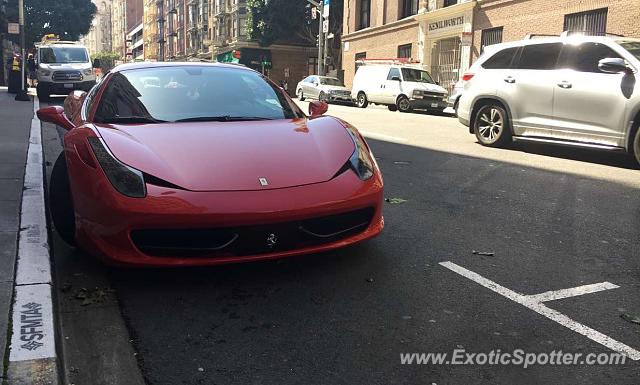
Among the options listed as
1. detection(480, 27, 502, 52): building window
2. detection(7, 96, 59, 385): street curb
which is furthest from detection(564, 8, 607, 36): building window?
detection(7, 96, 59, 385): street curb

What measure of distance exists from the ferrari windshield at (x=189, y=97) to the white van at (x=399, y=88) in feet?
58.9

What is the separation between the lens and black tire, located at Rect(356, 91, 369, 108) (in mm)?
25441

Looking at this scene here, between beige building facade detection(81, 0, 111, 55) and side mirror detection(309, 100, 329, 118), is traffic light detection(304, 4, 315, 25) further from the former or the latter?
beige building facade detection(81, 0, 111, 55)

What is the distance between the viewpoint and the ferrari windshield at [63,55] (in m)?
21.1

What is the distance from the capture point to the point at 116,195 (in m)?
3.18

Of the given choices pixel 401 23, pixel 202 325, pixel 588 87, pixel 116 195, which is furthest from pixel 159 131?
pixel 401 23

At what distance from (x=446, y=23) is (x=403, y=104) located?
27.0 feet

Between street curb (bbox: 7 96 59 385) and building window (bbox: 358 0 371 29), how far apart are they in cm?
3658

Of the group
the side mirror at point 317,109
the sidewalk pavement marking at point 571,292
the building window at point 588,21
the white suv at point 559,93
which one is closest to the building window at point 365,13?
the building window at point 588,21

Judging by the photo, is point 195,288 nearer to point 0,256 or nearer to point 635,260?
point 0,256

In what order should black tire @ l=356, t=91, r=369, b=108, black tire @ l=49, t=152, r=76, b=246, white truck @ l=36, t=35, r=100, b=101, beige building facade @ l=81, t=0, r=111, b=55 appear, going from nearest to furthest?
black tire @ l=49, t=152, r=76, b=246 < white truck @ l=36, t=35, r=100, b=101 < black tire @ l=356, t=91, r=369, b=108 < beige building facade @ l=81, t=0, r=111, b=55

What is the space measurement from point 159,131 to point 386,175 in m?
3.69

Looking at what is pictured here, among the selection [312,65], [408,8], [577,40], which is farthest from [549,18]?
[312,65]

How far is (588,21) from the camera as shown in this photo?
67.5 feet
